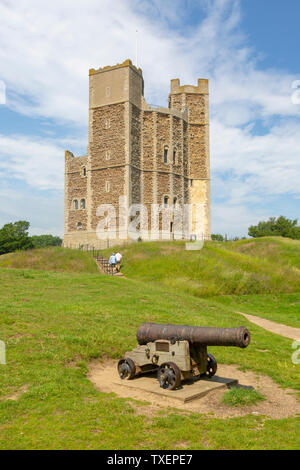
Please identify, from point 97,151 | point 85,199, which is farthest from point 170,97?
point 85,199

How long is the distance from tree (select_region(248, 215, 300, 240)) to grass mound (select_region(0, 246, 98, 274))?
40.7 m

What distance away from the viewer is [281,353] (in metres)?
11.0

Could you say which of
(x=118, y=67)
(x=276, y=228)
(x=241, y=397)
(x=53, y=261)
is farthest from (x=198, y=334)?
(x=276, y=228)

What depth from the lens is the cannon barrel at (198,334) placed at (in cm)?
714

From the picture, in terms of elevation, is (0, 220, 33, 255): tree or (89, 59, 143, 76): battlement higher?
(89, 59, 143, 76): battlement

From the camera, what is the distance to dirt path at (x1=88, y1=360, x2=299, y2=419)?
6609mm

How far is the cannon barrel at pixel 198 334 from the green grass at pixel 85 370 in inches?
51.3

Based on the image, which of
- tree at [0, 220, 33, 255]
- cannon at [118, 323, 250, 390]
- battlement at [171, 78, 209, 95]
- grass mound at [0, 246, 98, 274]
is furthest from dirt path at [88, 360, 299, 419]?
tree at [0, 220, 33, 255]

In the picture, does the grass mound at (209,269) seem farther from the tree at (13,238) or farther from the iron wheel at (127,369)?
the tree at (13,238)

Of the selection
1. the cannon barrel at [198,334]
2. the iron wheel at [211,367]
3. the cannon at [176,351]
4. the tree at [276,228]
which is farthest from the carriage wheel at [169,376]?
the tree at [276,228]

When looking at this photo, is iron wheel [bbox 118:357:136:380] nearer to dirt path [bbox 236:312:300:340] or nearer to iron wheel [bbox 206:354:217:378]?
iron wheel [bbox 206:354:217:378]

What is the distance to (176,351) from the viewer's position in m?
7.63
